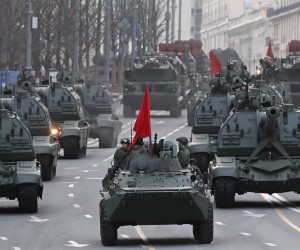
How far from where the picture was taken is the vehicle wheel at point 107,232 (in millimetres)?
24984

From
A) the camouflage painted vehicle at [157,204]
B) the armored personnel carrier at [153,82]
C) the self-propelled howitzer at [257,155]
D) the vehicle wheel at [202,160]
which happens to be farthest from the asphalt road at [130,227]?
the armored personnel carrier at [153,82]

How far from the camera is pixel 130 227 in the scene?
94.2 feet

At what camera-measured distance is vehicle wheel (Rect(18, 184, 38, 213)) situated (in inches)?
1224

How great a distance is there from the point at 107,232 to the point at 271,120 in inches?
326

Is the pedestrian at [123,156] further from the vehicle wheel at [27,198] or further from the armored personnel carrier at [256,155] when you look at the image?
the armored personnel carrier at [256,155]

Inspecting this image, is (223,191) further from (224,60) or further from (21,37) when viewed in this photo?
(224,60)

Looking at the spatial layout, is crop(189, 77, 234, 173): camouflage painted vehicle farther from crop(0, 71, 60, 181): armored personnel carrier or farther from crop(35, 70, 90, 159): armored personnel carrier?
crop(35, 70, 90, 159): armored personnel carrier

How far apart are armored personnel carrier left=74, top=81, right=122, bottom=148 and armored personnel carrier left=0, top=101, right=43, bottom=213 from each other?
21332 mm

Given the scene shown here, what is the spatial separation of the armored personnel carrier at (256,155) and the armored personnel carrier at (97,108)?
20477mm

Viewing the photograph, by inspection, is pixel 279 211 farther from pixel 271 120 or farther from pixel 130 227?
pixel 130 227

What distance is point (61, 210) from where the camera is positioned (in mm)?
32625

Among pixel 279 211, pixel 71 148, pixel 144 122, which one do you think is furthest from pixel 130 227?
pixel 71 148

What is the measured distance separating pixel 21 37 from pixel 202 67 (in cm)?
2608

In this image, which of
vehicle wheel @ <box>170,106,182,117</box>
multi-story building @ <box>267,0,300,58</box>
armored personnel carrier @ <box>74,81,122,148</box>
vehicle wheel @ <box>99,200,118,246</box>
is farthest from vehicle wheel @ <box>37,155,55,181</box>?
multi-story building @ <box>267,0,300,58</box>
